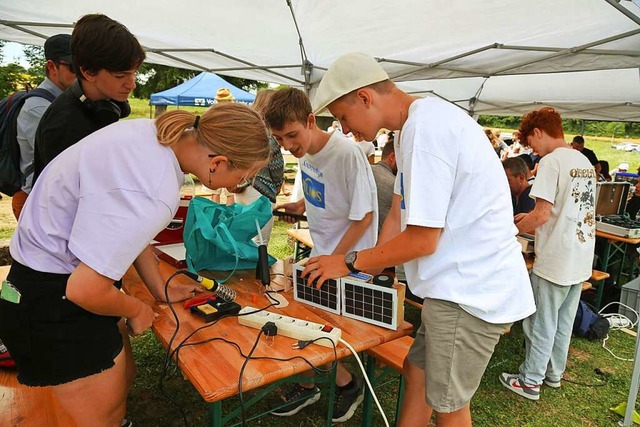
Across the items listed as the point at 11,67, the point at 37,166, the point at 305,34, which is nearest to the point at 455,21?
the point at 305,34

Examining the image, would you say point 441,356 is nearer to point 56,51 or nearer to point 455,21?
point 56,51

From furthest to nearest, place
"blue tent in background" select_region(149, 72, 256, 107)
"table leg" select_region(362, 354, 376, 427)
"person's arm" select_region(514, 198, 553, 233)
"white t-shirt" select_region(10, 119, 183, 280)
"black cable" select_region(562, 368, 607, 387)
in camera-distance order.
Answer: "blue tent in background" select_region(149, 72, 256, 107) → "black cable" select_region(562, 368, 607, 387) → "person's arm" select_region(514, 198, 553, 233) → "table leg" select_region(362, 354, 376, 427) → "white t-shirt" select_region(10, 119, 183, 280)

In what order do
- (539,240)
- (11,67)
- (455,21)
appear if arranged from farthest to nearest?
(11,67) < (455,21) < (539,240)

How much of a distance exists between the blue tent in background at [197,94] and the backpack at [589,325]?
835 cm

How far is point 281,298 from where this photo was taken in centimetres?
171

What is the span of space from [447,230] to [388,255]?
0.20 m

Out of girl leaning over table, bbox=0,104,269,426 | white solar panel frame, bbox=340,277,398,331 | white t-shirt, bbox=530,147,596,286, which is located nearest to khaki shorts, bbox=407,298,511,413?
white solar panel frame, bbox=340,277,398,331

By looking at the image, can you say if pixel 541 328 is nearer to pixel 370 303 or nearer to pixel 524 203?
pixel 524 203

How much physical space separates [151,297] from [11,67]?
22.2 feet

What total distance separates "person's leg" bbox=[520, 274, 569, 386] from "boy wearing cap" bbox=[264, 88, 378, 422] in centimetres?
139

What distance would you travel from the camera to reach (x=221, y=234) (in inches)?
74.7

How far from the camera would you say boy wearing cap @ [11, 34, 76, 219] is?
207 cm

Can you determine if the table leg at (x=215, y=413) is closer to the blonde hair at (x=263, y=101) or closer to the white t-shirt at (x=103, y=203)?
the white t-shirt at (x=103, y=203)

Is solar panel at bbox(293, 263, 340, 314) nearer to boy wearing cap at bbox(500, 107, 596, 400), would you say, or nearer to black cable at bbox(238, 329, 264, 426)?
black cable at bbox(238, 329, 264, 426)
